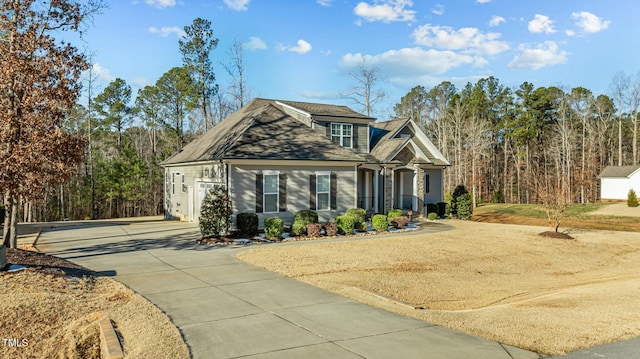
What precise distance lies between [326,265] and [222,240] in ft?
19.3

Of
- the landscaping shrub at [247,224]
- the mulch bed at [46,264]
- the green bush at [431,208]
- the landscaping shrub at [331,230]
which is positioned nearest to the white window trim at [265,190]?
the landscaping shrub at [247,224]

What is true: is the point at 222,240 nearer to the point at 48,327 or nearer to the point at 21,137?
the point at 21,137

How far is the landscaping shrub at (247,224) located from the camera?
1827 cm

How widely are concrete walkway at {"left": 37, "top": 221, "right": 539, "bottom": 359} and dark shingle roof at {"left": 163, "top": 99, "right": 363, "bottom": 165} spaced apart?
6.74m

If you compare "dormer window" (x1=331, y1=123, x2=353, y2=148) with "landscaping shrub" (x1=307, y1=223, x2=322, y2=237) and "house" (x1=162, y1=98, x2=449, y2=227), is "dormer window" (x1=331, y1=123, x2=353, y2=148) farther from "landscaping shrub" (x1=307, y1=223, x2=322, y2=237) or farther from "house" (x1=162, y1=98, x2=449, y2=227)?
"landscaping shrub" (x1=307, y1=223, x2=322, y2=237)

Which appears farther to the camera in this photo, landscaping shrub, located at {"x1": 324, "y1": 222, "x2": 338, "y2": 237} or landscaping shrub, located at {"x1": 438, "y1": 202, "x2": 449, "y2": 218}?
landscaping shrub, located at {"x1": 438, "y1": 202, "x2": 449, "y2": 218}

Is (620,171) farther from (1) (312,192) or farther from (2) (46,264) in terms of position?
(2) (46,264)

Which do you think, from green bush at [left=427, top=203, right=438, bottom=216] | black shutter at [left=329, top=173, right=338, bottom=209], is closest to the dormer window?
black shutter at [left=329, top=173, right=338, bottom=209]

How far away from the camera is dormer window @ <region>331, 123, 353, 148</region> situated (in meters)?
25.4

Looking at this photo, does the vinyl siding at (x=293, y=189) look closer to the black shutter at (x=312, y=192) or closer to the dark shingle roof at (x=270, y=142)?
the black shutter at (x=312, y=192)

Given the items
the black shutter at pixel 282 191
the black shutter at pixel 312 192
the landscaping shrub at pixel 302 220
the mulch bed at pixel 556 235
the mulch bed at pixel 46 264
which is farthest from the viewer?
the black shutter at pixel 312 192

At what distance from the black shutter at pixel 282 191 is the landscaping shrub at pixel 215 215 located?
2687 millimetres

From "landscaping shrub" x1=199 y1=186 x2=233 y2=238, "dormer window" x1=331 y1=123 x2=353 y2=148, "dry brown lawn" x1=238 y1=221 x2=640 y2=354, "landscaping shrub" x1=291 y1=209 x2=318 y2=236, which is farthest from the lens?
"dormer window" x1=331 y1=123 x2=353 y2=148

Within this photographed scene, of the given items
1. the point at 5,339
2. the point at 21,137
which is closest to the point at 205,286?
the point at 5,339
